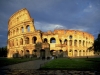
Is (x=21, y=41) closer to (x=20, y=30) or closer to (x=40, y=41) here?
(x=20, y=30)

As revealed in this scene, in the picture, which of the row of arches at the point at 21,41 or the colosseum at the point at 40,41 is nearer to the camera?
the colosseum at the point at 40,41

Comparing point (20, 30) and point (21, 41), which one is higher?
point (20, 30)

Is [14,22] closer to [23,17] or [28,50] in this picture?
[23,17]

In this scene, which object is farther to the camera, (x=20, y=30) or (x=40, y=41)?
(x=20, y=30)

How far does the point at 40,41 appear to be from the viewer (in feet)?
129

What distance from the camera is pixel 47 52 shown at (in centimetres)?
3766

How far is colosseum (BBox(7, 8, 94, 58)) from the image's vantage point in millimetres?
40094

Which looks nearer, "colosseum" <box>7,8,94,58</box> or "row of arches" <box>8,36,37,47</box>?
"colosseum" <box>7,8,94,58</box>

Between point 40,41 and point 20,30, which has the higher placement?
point 20,30

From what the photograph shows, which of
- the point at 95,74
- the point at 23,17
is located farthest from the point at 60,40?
the point at 95,74

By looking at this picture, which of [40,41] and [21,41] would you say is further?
[21,41]

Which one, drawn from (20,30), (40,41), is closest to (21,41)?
(20,30)

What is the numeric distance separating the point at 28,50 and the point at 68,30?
15.3 meters

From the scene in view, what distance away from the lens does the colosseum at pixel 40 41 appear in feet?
132
